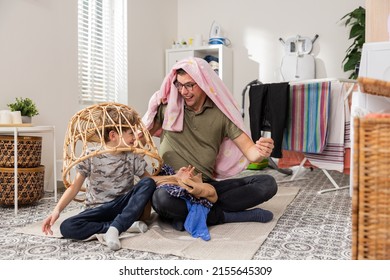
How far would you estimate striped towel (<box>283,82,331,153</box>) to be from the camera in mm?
2795

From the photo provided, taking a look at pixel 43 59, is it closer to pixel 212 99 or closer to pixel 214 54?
pixel 212 99

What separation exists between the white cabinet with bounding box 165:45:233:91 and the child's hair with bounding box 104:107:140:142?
266 cm

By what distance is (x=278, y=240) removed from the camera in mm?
1671

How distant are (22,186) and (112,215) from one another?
907mm

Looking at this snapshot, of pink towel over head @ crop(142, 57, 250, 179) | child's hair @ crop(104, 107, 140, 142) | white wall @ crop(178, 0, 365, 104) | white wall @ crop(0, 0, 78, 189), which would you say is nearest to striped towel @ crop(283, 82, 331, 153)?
pink towel over head @ crop(142, 57, 250, 179)

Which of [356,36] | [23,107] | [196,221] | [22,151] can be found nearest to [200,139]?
[196,221]

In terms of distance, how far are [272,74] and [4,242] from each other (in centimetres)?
347

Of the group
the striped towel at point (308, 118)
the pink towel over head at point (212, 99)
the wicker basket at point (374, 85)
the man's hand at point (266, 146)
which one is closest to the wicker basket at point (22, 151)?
the pink towel over head at point (212, 99)

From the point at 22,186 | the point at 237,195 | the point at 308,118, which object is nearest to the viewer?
the point at 237,195

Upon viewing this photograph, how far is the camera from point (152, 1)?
171 inches

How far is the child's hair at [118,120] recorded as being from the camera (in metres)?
1.78

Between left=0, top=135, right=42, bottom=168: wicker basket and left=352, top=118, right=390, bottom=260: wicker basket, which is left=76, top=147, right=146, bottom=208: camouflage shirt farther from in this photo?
left=352, top=118, right=390, bottom=260: wicker basket

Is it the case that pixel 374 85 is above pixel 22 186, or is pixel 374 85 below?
above
